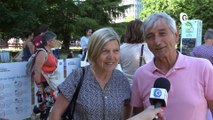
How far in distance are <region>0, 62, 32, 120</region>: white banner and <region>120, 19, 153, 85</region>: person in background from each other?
2653 mm

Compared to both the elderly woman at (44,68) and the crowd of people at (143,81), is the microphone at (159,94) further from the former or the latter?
the elderly woman at (44,68)

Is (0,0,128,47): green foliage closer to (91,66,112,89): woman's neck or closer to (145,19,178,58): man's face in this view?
(91,66,112,89): woman's neck

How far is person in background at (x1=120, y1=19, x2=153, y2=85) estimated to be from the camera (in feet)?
17.0

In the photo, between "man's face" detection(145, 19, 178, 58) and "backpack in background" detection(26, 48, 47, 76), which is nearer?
"man's face" detection(145, 19, 178, 58)

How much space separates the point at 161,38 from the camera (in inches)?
95.5

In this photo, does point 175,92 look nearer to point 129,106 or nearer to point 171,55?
point 171,55

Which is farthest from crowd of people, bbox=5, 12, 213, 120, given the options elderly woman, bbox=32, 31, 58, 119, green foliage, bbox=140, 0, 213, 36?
green foliage, bbox=140, 0, 213, 36

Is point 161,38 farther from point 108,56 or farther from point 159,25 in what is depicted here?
point 108,56

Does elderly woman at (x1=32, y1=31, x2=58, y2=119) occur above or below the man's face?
below

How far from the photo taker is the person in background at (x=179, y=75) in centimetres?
239

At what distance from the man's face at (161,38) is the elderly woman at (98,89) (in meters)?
0.38

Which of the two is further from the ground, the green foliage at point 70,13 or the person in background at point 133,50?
the green foliage at point 70,13

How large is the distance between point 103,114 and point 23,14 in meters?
27.8

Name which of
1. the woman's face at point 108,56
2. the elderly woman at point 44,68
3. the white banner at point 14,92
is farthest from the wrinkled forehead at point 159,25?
the white banner at point 14,92
